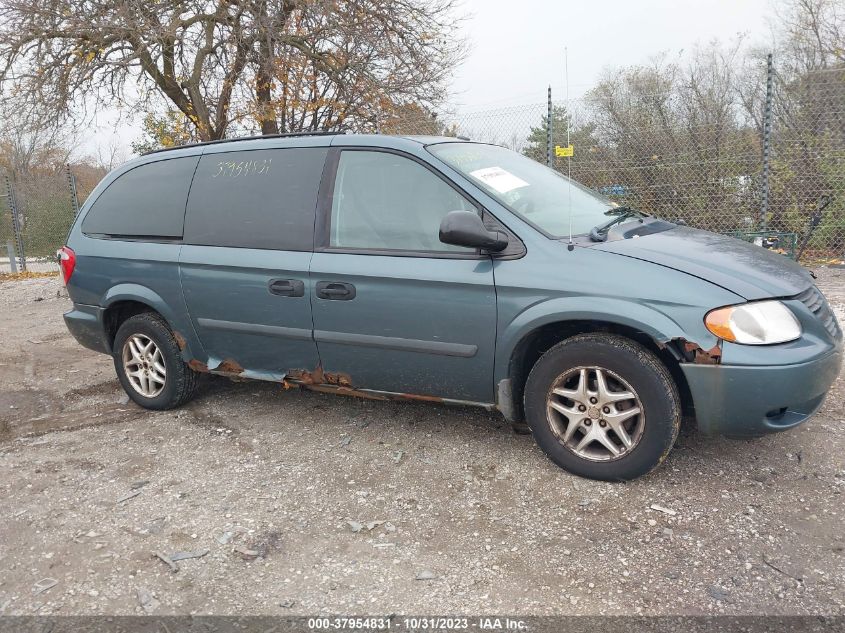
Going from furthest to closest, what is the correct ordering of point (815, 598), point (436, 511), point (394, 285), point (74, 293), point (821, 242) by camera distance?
point (821, 242), point (74, 293), point (394, 285), point (436, 511), point (815, 598)

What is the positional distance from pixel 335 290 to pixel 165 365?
5.13 ft

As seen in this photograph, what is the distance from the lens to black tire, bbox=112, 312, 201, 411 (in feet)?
14.1

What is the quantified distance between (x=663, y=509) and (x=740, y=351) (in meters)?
0.77

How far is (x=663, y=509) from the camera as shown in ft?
9.41

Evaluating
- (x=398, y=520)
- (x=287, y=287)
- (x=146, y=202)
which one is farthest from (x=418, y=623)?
(x=146, y=202)

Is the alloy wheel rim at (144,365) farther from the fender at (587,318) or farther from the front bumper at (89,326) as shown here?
the fender at (587,318)

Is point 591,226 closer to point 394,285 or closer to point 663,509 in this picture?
point 394,285

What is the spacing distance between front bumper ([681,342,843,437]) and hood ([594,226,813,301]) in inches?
13.2

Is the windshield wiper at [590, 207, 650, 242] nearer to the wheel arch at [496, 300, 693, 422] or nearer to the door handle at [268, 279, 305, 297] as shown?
the wheel arch at [496, 300, 693, 422]

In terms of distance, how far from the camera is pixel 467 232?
3062mm

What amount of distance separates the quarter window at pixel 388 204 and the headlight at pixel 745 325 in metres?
1.20

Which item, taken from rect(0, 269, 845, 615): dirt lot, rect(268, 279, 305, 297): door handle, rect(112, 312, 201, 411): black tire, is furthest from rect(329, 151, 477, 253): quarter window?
rect(112, 312, 201, 411): black tire

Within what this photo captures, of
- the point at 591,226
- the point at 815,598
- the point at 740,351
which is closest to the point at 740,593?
the point at 815,598

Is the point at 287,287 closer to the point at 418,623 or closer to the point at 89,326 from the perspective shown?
the point at 89,326
